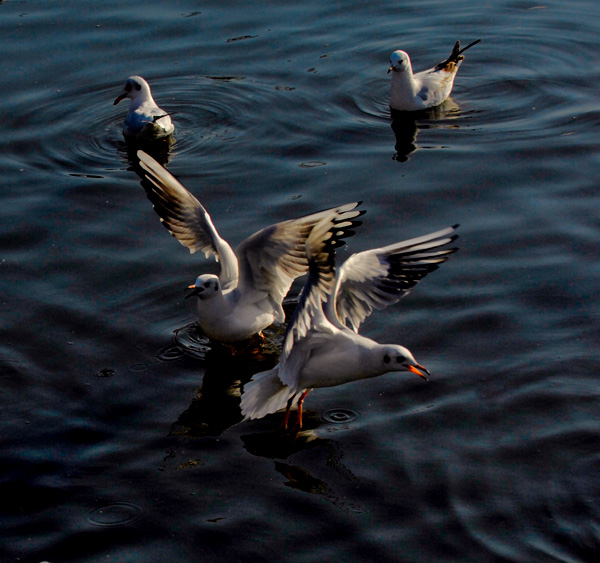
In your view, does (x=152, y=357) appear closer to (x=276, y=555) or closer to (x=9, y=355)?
(x=9, y=355)

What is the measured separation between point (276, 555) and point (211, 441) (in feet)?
4.70

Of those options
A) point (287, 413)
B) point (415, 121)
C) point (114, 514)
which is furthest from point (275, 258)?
point (415, 121)

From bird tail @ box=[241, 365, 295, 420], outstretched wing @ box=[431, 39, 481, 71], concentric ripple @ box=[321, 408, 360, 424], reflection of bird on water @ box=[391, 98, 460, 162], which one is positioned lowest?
concentric ripple @ box=[321, 408, 360, 424]

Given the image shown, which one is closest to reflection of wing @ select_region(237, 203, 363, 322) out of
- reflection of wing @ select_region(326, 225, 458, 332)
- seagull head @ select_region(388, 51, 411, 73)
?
reflection of wing @ select_region(326, 225, 458, 332)

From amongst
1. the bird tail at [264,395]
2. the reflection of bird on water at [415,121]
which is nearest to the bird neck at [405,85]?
the reflection of bird on water at [415,121]

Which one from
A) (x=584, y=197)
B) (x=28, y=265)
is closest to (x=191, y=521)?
(x=28, y=265)

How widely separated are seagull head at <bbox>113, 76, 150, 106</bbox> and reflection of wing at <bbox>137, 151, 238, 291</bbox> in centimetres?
387

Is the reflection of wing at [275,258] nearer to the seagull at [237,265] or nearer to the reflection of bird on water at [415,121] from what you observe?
the seagull at [237,265]

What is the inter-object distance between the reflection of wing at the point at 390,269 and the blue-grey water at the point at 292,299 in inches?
30.6

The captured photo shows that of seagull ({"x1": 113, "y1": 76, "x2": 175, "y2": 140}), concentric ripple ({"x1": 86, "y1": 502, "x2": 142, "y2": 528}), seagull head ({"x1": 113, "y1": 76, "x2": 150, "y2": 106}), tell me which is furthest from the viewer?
seagull head ({"x1": 113, "y1": 76, "x2": 150, "y2": 106})

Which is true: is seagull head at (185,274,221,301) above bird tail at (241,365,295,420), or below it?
above

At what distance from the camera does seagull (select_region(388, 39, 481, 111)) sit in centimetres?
1357

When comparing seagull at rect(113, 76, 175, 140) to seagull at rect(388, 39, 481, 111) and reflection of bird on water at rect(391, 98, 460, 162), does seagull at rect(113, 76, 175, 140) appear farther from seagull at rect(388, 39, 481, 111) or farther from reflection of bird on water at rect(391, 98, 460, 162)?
seagull at rect(388, 39, 481, 111)

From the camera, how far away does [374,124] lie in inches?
529
